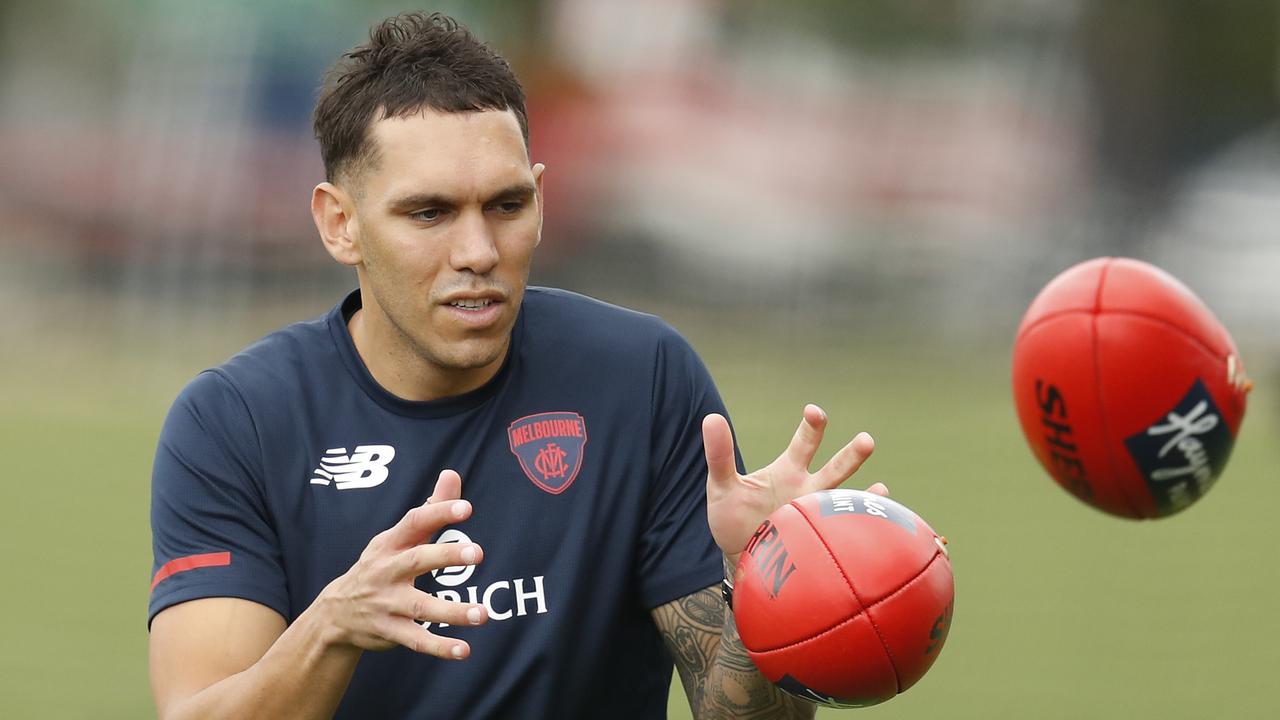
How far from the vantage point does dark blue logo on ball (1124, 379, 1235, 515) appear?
15.2ft

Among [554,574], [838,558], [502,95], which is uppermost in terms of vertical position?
[502,95]

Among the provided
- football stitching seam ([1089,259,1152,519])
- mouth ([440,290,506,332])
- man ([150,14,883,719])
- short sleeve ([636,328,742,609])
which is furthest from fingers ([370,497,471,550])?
football stitching seam ([1089,259,1152,519])

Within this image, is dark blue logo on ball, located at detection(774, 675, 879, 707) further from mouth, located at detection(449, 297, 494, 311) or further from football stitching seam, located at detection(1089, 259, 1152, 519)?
mouth, located at detection(449, 297, 494, 311)

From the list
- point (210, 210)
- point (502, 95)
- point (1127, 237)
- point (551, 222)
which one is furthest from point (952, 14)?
point (502, 95)

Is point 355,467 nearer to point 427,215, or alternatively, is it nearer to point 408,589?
point 427,215

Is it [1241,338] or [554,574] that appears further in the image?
[1241,338]

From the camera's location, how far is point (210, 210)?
25.0m

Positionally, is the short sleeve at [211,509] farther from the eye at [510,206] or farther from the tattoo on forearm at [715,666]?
the tattoo on forearm at [715,666]

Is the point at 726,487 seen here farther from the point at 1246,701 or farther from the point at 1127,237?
the point at 1127,237

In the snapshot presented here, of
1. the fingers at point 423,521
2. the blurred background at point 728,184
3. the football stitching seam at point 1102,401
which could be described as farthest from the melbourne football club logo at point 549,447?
the blurred background at point 728,184

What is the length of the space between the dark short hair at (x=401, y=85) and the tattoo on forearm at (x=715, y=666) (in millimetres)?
1278

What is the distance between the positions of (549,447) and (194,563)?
0.96 m

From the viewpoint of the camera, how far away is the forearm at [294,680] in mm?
3955

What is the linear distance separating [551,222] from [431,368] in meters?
20.6
